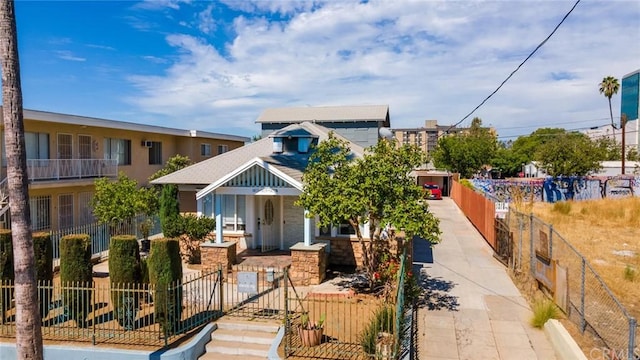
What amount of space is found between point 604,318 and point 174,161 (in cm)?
2248

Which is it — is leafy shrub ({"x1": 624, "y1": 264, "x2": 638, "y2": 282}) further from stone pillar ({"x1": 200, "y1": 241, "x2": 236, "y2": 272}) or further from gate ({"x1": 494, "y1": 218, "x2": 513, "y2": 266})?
stone pillar ({"x1": 200, "y1": 241, "x2": 236, "y2": 272})

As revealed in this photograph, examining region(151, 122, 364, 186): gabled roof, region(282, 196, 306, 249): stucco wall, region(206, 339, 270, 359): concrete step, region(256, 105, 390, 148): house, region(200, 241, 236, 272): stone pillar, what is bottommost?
region(206, 339, 270, 359): concrete step

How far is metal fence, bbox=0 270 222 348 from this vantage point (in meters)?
9.44

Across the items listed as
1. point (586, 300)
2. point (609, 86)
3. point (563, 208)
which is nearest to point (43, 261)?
point (586, 300)

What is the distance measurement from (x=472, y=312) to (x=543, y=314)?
164 centimetres

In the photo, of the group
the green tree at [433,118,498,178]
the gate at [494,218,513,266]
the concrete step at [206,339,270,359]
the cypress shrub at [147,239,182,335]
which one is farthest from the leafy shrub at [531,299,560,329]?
the green tree at [433,118,498,178]

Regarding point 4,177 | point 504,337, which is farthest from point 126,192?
point 504,337

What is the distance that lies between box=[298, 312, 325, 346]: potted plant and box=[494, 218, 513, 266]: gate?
8872 millimetres

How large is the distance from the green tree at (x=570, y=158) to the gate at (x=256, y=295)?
101 ft

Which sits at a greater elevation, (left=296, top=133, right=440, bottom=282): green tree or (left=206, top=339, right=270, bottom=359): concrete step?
A: (left=296, top=133, right=440, bottom=282): green tree

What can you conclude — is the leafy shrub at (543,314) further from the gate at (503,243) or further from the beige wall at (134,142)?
the beige wall at (134,142)

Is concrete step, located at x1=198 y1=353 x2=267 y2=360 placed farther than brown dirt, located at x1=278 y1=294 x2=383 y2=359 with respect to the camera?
Yes

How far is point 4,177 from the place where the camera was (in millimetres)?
17359

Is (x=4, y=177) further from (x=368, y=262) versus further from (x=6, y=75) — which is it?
(x=368, y=262)
